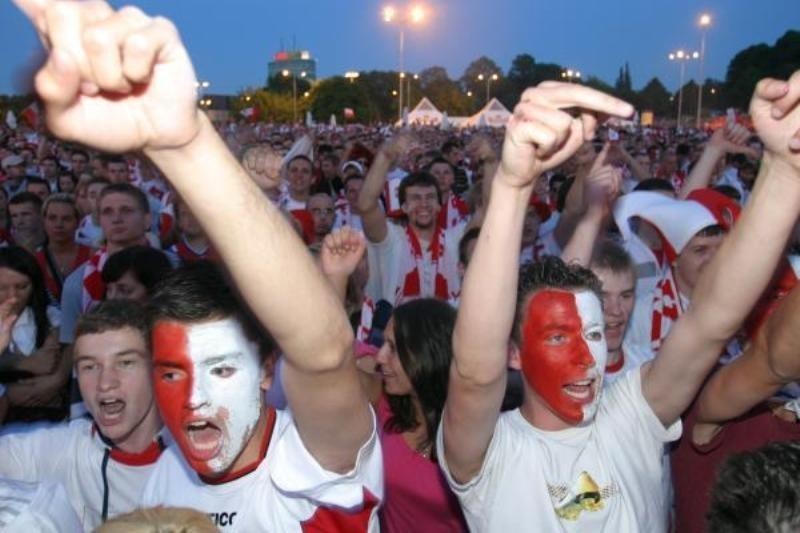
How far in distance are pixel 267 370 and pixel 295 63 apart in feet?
552

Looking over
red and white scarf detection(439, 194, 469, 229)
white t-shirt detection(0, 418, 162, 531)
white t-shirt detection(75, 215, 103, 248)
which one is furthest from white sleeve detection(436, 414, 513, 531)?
white t-shirt detection(75, 215, 103, 248)

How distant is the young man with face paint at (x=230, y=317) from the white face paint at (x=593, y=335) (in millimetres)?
803

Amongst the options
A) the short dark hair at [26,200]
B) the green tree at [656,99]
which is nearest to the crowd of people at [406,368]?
the short dark hair at [26,200]

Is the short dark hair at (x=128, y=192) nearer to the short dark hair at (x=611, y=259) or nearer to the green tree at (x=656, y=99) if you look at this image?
the short dark hair at (x=611, y=259)

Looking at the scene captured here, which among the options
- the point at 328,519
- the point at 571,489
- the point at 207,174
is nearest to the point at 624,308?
the point at 571,489

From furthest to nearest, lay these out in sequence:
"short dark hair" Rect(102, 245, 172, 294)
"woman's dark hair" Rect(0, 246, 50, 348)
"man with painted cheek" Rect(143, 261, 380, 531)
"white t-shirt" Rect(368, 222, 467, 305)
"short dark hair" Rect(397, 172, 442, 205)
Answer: "short dark hair" Rect(397, 172, 442, 205)
"white t-shirt" Rect(368, 222, 467, 305)
"short dark hair" Rect(102, 245, 172, 294)
"woman's dark hair" Rect(0, 246, 50, 348)
"man with painted cheek" Rect(143, 261, 380, 531)

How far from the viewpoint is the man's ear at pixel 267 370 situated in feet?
7.37

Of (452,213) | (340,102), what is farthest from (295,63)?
(452,213)

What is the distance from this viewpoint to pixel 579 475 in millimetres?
2445

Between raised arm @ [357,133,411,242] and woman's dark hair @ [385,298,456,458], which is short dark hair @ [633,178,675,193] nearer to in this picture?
raised arm @ [357,133,411,242]

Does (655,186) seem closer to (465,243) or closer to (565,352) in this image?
(465,243)

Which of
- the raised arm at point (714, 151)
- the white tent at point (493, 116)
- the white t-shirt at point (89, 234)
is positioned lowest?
the white t-shirt at point (89, 234)

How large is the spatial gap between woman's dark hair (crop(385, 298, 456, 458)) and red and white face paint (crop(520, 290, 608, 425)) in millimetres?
630

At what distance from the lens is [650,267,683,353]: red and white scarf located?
158 inches
